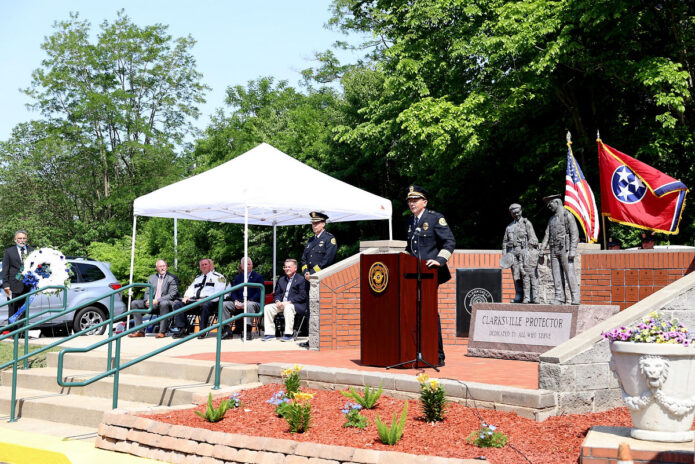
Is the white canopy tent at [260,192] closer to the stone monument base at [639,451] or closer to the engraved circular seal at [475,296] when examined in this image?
the engraved circular seal at [475,296]

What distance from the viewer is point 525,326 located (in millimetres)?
9711

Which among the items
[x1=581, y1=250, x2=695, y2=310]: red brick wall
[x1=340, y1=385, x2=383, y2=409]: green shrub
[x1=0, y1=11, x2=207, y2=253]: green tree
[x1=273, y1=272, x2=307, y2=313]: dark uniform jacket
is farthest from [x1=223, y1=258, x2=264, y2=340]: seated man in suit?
[x1=0, y1=11, x2=207, y2=253]: green tree

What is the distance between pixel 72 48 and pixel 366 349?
39.6 m

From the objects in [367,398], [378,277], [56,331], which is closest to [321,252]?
[378,277]

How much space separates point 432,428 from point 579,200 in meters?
7.73

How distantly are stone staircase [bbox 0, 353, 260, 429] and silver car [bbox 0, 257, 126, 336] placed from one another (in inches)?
238

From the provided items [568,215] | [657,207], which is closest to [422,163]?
[657,207]

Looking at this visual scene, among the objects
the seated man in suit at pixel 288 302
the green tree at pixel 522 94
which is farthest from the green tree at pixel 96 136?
the seated man in suit at pixel 288 302

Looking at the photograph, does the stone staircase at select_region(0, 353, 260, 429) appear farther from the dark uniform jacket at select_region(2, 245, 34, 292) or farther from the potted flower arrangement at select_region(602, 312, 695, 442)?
the potted flower arrangement at select_region(602, 312, 695, 442)

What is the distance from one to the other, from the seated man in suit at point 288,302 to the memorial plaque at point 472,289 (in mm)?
2545

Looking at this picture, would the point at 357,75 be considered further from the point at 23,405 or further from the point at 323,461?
the point at 323,461

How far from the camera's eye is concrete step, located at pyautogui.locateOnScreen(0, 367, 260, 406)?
26.0 ft

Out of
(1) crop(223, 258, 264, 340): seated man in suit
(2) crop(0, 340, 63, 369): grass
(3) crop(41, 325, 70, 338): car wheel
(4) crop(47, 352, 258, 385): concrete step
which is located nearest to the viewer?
(4) crop(47, 352, 258, 385): concrete step

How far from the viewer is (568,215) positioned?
10.4 metres
